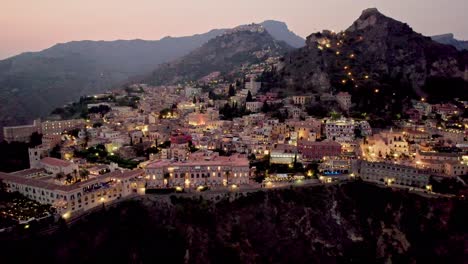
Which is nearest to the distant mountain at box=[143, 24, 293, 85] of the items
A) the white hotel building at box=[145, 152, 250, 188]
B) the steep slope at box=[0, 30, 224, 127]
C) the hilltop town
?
the steep slope at box=[0, 30, 224, 127]

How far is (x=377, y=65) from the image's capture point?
90.9 meters

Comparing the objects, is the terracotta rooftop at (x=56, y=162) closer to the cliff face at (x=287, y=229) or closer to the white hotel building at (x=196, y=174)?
the cliff face at (x=287, y=229)

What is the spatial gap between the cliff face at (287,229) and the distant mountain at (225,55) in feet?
341

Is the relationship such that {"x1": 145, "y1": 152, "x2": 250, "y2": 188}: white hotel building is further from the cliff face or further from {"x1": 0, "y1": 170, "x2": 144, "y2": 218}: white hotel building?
the cliff face

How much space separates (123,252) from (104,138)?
24092 millimetres

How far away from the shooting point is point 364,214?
4459 cm

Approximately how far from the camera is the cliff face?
132ft

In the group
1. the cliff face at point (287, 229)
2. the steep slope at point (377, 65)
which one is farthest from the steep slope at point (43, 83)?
the steep slope at point (377, 65)

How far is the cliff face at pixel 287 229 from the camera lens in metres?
40.2

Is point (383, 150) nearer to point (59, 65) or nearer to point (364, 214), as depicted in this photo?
point (364, 214)

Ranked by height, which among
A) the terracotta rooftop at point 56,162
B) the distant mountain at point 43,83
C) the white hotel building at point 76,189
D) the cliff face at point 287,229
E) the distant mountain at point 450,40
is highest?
the distant mountain at point 450,40

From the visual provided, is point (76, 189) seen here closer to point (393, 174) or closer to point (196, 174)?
point (196, 174)

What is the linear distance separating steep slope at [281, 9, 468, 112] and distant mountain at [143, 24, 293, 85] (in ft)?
157

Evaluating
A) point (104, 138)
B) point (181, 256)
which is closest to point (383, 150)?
point (181, 256)
